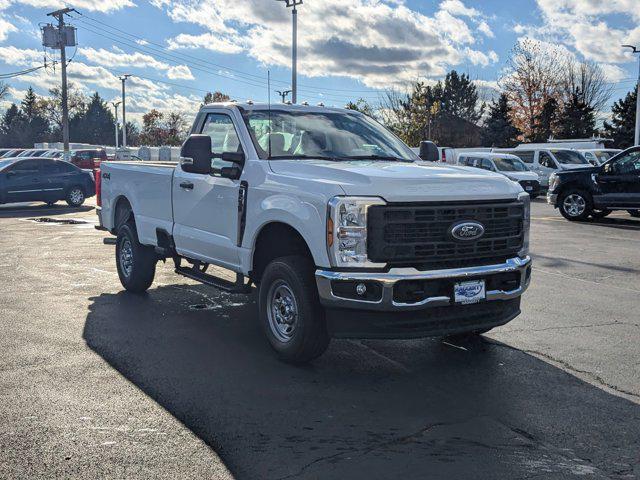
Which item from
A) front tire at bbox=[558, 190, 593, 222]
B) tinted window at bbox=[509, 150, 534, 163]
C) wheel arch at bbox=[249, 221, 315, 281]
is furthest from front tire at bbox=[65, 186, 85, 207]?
wheel arch at bbox=[249, 221, 315, 281]

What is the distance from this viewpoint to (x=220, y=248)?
6445 mm

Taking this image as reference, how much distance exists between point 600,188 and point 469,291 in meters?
14.0

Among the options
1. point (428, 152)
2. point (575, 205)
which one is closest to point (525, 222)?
point (428, 152)

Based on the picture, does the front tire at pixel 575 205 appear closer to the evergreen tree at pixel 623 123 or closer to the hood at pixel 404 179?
the hood at pixel 404 179

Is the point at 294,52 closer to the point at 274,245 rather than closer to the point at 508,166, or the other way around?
the point at 508,166

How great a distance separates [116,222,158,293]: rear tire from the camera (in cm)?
828

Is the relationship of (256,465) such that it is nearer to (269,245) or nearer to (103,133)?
(269,245)

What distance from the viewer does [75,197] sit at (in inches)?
894

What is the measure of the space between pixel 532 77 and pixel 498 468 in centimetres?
7215

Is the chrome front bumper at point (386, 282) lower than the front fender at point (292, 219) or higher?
lower

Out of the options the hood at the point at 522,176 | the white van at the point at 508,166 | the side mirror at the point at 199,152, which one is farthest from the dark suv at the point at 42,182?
the side mirror at the point at 199,152

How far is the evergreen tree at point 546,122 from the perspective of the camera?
68.2 meters

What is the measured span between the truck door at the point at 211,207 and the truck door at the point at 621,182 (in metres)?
13.1

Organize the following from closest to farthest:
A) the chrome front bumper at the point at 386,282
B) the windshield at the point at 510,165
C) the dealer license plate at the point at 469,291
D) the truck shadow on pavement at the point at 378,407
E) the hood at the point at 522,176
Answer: the truck shadow on pavement at the point at 378,407 → the chrome front bumper at the point at 386,282 → the dealer license plate at the point at 469,291 → the hood at the point at 522,176 → the windshield at the point at 510,165
